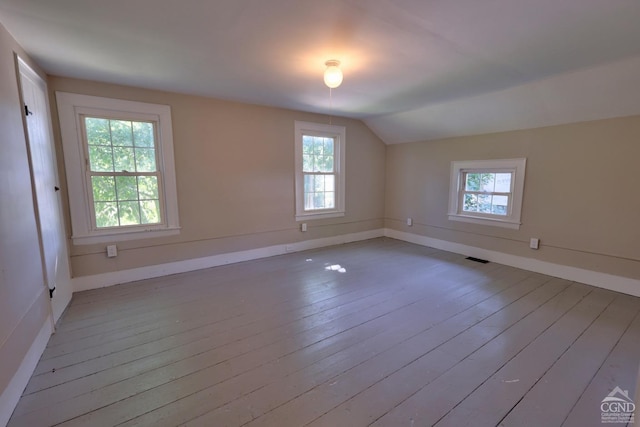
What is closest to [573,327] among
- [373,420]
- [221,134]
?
[373,420]

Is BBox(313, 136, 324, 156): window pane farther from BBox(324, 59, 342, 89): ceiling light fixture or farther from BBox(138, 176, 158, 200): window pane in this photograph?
BBox(138, 176, 158, 200): window pane

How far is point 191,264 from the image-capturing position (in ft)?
12.1

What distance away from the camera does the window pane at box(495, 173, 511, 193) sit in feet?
12.8

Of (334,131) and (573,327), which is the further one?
(334,131)

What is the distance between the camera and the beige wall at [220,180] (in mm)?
3195

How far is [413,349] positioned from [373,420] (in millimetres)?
722

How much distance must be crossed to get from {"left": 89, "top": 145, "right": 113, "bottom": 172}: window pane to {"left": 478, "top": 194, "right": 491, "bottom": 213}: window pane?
16.1 ft

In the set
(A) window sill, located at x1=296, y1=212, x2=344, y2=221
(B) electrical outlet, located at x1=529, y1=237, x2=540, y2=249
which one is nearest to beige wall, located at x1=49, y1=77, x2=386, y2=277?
(A) window sill, located at x1=296, y1=212, x2=344, y2=221

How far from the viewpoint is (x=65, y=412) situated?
1.50 metres

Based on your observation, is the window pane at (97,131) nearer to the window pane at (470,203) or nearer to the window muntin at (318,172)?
the window muntin at (318,172)

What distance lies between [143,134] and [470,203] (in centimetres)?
464

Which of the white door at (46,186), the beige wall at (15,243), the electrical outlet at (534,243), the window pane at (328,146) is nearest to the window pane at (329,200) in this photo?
the window pane at (328,146)

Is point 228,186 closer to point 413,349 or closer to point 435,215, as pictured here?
point 413,349

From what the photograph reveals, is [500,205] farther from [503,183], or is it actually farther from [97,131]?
[97,131]
